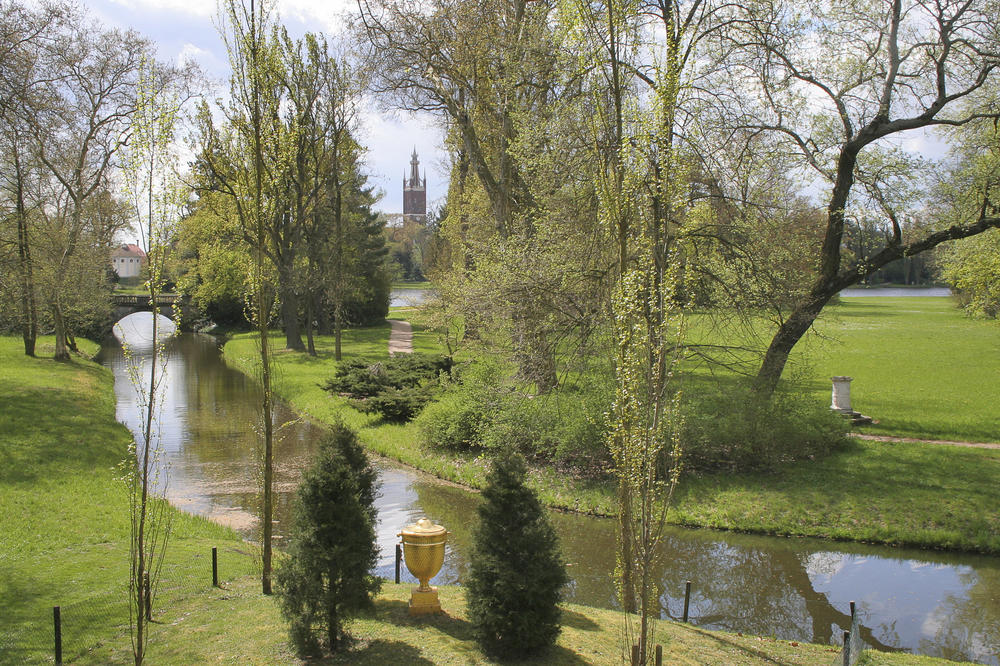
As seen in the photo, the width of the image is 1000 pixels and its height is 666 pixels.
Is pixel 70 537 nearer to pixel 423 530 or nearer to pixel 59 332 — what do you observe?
pixel 423 530

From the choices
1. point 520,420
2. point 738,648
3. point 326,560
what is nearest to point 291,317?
point 520,420

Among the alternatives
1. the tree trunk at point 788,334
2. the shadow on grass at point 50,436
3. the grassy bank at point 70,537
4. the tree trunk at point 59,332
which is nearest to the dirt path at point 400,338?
the tree trunk at point 59,332

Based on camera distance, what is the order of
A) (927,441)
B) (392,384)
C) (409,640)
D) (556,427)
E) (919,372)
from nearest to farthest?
(409,640) < (556,427) < (927,441) < (392,384) < (919,372)

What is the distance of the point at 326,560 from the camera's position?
22.9 ft

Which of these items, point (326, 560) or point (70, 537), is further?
point (70, 537)

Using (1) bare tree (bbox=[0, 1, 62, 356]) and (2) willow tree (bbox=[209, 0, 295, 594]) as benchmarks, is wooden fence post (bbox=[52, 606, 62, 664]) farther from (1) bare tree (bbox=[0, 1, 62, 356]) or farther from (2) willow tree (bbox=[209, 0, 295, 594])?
(1) bare tree (bbox=[0, 1, 62, 356])

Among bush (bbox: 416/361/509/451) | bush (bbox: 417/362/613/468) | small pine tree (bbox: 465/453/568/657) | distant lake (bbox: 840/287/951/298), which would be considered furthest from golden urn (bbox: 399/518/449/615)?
distant lake (bbox: 840/287/951/298)

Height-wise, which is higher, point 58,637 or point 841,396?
point 841,396

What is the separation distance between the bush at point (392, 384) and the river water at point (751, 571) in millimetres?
3717

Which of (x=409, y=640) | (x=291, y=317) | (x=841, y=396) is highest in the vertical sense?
(x=291, y=317)

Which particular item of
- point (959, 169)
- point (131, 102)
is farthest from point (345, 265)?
point (959, 169)

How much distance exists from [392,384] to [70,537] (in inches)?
559

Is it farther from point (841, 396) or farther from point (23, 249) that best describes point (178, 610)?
point (23, 249)

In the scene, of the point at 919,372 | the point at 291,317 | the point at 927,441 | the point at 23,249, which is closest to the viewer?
the point at 927,441
